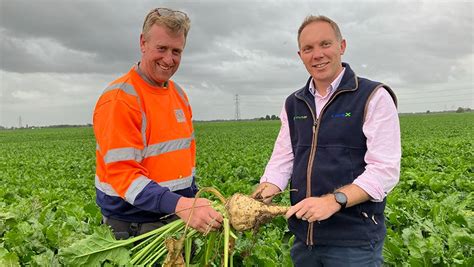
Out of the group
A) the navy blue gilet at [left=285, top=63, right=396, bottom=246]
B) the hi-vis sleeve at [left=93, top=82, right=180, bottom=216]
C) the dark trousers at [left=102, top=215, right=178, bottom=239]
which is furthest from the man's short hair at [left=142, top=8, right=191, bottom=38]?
the dark trousers at [left=102, top=215, right=178, bottom=239]

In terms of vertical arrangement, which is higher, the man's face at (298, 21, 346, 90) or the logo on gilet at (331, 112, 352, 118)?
the man's face at (298, 21, 346, 90)

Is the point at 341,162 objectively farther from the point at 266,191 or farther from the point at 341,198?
the point at 266,191

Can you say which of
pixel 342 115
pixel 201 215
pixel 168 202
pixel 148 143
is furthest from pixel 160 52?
pixel 342 115

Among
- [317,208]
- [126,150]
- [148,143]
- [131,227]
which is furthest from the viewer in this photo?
[131,227]

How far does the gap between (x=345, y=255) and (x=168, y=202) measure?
118 cm

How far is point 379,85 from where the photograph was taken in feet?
8.89

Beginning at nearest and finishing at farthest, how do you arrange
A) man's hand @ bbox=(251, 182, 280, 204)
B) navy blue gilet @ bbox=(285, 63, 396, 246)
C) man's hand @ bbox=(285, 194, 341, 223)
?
man's hand @ bbox=(285, 194, 341, 223), navy blue gilet @ bbox=(285, 63, 396, 246), man's hand @ bbox=(251, 182, 280, 204)

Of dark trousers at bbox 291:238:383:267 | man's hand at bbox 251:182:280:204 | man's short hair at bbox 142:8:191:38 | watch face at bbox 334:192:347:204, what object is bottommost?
dark trousers at bbox 291:238:383:267

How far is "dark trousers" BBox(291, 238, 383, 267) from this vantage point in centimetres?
272

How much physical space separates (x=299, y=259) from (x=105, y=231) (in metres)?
1.37

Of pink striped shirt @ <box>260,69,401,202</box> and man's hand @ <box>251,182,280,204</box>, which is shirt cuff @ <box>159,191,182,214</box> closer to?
man's hand @ <box>251,182,280,204</box>

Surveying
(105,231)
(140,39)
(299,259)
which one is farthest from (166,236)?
(140,39)

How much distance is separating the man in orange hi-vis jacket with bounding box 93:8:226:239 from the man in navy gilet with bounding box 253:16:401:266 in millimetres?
666

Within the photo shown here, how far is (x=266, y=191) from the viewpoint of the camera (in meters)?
3.08
